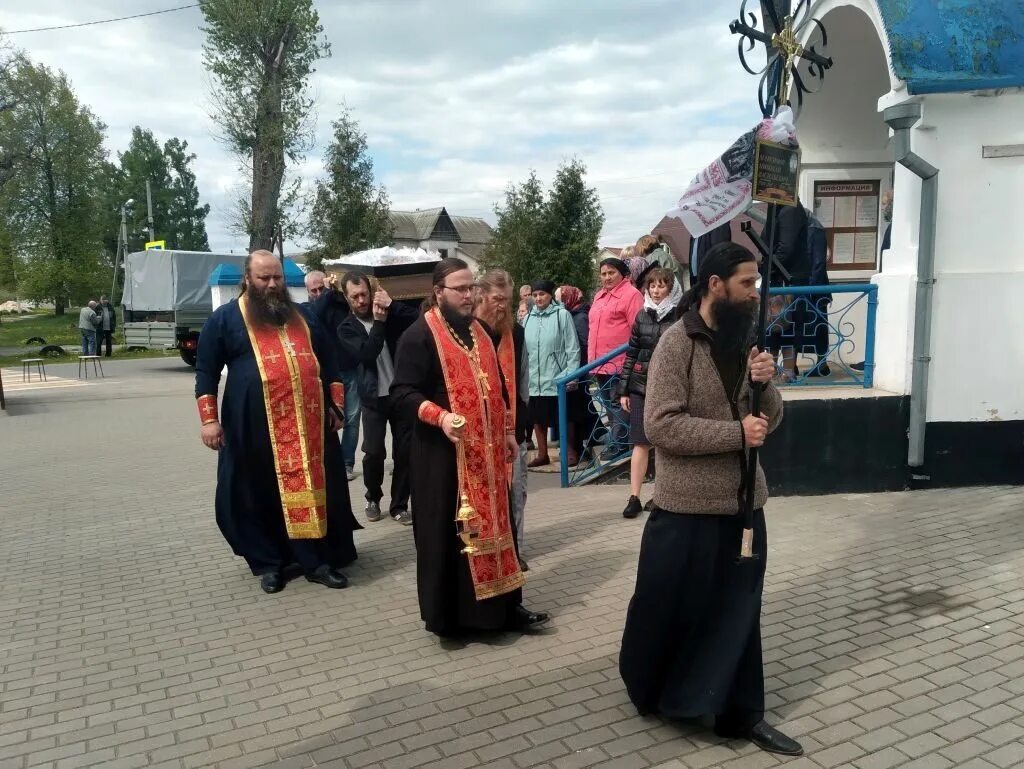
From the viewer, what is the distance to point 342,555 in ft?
17.3

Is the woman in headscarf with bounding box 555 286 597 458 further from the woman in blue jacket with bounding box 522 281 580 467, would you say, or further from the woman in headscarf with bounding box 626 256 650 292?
the woman in headscarf with bounding box 626 256 650 292

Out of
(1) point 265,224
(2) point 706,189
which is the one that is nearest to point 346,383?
(2) point 706,189

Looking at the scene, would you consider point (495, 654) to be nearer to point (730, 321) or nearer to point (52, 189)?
point (730, 321)

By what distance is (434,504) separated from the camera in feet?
13.3

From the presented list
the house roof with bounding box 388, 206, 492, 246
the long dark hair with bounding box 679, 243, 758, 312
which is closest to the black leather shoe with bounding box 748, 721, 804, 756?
the long dark hair with bounding box 679, 243, 758, 312

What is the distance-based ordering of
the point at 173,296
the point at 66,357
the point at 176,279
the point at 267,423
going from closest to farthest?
the point at 267,423
the point at 176,279
the point at 173,296
the point at 66,357

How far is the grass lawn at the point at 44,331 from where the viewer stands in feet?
123

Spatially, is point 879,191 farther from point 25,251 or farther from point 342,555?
point 25,251

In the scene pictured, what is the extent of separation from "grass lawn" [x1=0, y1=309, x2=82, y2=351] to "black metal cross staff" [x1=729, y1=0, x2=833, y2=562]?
32.6 m

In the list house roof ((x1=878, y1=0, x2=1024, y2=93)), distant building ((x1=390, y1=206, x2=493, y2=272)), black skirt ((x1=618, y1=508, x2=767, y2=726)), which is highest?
distant building ((x1=390, y1=206, x2=493, y2=272))

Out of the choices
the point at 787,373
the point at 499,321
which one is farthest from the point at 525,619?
the point at 787,373

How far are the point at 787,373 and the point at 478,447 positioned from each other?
3744mm

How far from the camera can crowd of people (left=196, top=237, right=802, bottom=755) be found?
10.0 ft

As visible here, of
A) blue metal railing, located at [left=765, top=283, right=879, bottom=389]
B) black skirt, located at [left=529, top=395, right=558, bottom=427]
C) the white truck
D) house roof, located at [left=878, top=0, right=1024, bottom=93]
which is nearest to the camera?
house roof, located at [left=878, top=0, right=1024, bottom=93]
